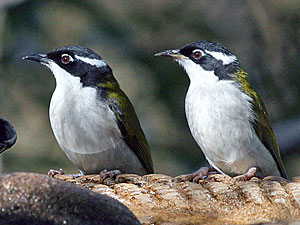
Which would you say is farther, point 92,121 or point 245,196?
point 92,121

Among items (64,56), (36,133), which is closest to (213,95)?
(64,56)

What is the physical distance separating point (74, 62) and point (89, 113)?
48 centimetres

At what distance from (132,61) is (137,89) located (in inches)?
19.4

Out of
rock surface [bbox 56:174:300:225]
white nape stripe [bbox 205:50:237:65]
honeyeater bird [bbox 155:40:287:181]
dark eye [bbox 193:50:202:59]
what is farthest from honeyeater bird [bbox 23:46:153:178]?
rock surface [bbox 56:174:300:225]

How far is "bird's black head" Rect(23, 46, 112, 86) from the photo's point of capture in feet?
19.4

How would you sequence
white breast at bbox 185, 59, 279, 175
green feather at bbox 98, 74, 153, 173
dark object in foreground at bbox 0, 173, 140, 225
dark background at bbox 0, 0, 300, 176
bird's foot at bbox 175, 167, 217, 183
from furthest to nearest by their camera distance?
dark background at bbox 0, 0, 300, 176 → green feather at bbox 98, 74, 153, 173 → white breast at bbox 185, 59, 279, 175 → bird's foot at bbox 175, 167, 217, 183 → dark object in foreground at bbox 0, 173, 140, 225

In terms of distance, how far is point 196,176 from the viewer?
4.89 meters

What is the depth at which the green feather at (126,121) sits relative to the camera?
6031mm

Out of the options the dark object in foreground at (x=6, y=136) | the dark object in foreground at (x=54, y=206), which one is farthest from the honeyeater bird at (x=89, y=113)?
the dark object in foreground at (x=54, y=206)

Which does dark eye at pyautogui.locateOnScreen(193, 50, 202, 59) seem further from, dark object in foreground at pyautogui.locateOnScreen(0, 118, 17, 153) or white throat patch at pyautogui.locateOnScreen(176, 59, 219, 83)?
dark object in foreground at pyautogui.locateOnScreen(0, 118, 17, 153)

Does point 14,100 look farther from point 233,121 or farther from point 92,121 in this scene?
point 233,121

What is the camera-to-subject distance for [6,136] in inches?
160

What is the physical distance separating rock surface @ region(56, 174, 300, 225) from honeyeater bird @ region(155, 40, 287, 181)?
3.38ft

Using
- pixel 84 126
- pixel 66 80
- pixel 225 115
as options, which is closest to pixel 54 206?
pixel 84 126
